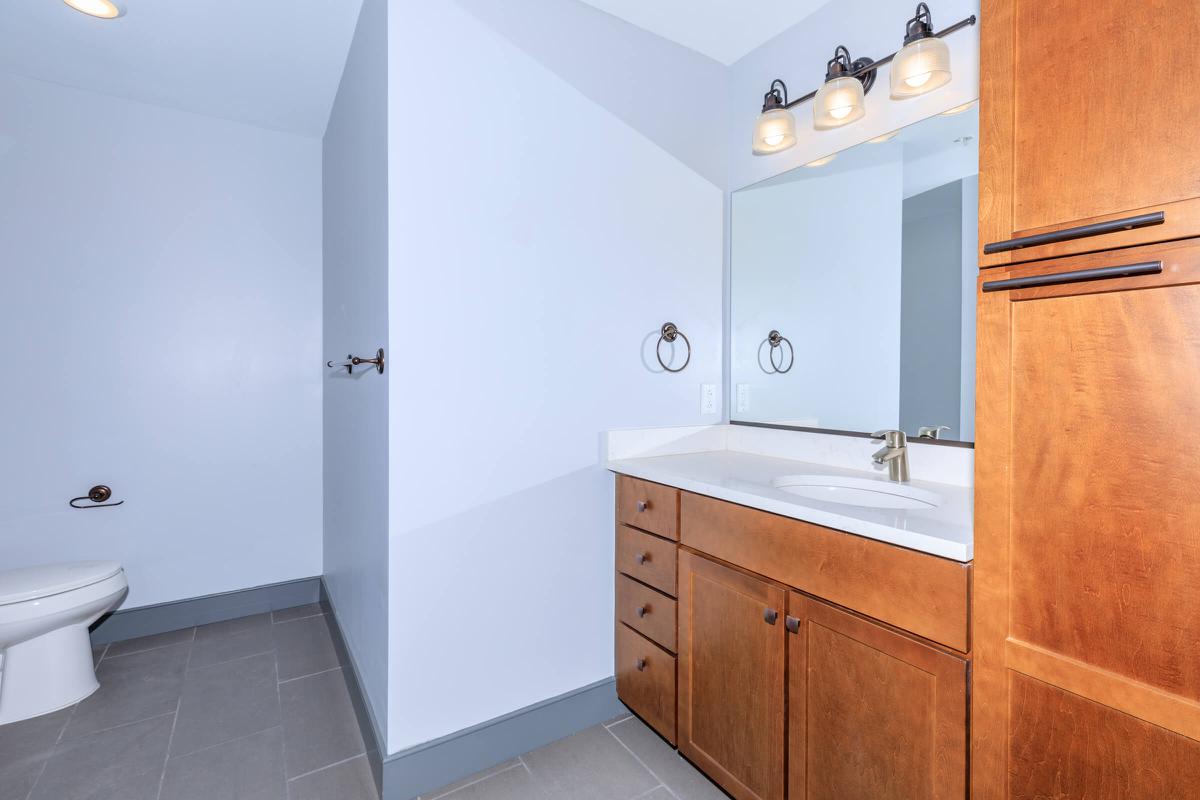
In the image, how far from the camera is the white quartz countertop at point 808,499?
1.07 metres

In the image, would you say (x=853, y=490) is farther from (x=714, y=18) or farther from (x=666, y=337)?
(x=714, y=18)

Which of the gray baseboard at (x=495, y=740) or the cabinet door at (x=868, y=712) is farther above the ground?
the cabinet door at (x=868, y=712)

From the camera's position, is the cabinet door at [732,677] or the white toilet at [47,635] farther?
the white toilet at [47,635]

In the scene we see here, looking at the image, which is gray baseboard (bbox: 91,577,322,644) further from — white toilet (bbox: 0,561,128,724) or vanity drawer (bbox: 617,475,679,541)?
vanity drawer (bbox: 617,475,679,541)

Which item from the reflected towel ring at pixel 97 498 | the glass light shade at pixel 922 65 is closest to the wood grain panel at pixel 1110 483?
the glass light shade at pixel 922 65

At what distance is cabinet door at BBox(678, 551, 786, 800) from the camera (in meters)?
1.36

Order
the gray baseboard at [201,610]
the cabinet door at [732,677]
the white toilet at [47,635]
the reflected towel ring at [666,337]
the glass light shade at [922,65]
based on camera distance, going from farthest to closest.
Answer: the gray baseboard at [201,610]
the reflected towel ring at [666,337]
the white toilet at [47,635]
the glass light shade at [922,65]
the cabinet door at [732,677]

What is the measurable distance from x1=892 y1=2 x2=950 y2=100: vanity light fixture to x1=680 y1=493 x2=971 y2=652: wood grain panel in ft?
4.13

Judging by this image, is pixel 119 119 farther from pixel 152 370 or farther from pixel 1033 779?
pixel 1033 779

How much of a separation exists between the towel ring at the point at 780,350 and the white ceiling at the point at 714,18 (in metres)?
1.10

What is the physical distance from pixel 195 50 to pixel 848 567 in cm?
284

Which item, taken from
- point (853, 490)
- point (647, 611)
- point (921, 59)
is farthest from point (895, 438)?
point (921, 59)

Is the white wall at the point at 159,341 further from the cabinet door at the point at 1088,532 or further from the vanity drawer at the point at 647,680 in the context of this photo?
the cabinet door at the point at 1088,532

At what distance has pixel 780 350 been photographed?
84.4 inches
